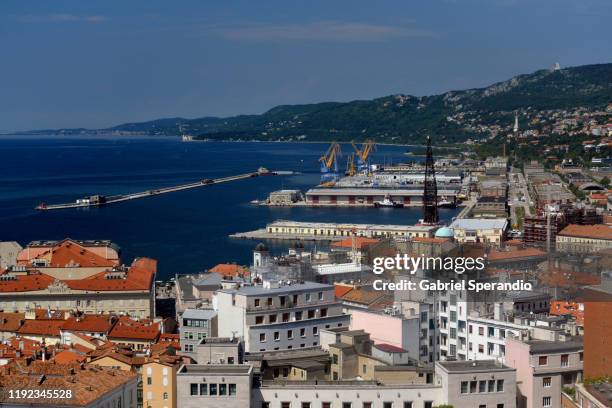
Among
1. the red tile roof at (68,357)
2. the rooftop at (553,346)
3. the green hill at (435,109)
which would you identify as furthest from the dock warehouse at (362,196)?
the green hill at (435,109)

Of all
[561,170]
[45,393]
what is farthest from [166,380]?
[561,170]

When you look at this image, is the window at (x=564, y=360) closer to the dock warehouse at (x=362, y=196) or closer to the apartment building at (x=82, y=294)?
the apartment building at (x=82, y=294)

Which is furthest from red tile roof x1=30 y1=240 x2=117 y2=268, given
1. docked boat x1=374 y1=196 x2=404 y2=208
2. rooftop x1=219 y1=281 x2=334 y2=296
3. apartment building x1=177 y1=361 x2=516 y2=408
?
docked boat x1=374 y1=196 x2=404 y2=208

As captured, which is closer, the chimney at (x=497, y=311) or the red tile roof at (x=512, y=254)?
the chimney at (x=497, y=311)

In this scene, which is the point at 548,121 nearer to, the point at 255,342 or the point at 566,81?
the point at 566,81

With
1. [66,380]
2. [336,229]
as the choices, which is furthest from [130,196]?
[66,380]

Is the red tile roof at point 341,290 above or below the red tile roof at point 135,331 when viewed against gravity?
above
